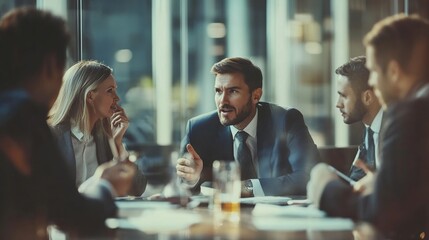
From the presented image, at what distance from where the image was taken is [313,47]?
4.57 meters

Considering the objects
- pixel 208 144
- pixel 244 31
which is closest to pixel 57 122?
pixel 208 144

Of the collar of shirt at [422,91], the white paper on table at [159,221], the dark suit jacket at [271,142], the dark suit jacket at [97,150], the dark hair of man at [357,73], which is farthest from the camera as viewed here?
the dark suit jacket at [271,142]

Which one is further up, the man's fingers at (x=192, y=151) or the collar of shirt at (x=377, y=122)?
the collar of shirt at (x=377, y=122)

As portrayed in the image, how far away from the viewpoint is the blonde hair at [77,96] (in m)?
3.18

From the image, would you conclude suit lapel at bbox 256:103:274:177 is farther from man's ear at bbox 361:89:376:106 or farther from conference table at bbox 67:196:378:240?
conference table at bbox 67:196:378:240

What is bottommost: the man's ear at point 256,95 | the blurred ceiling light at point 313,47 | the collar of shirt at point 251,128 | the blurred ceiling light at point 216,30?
the collar of shirt at point 251,128

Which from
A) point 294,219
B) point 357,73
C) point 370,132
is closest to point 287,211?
point 294,219

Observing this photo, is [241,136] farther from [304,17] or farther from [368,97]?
[304,17]

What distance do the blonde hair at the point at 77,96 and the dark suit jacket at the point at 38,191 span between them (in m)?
0.85

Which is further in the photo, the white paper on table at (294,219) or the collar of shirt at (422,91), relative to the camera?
the collar of shirt at (422,91)

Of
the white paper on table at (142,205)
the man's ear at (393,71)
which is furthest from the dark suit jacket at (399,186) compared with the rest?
the white paper on table at (142,205)

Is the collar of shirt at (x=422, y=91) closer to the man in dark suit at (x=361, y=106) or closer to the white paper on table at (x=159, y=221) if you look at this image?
the man in dark suit at (x=361, y=106)

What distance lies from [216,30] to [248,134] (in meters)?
1.06

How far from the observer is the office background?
4.13 metres
